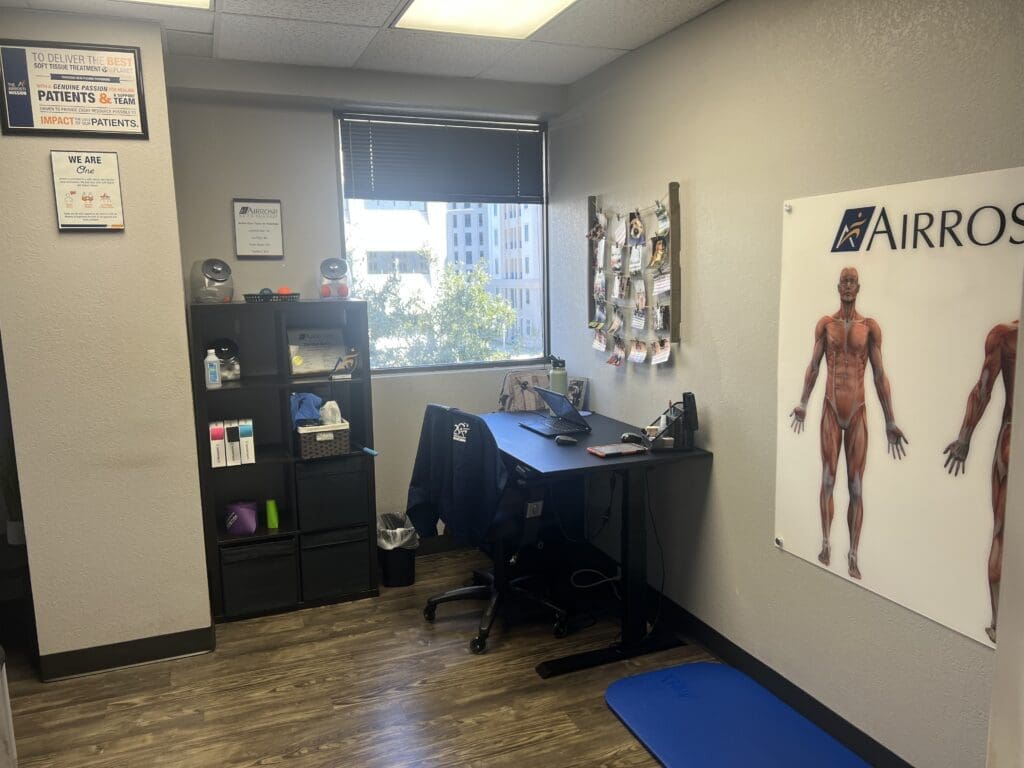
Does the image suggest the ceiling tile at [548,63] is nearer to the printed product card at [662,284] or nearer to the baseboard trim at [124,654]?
the printed product card at [662,284]

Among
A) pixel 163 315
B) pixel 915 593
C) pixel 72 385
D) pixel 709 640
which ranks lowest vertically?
pixel 709 640

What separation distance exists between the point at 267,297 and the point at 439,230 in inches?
42.1

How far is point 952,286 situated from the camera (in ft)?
6.17

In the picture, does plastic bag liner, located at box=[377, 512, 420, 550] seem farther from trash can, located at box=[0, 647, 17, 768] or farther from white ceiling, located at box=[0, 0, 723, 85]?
white ceiling, located at box=[0, 0, 723, 85]

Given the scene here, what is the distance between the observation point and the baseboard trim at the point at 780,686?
87.8 inches

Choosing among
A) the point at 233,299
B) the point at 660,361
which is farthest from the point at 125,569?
the point at 660,361

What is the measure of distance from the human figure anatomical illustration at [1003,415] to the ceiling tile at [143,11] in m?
2.74

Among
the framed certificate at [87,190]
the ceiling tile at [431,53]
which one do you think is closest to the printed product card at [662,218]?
the ceiling tile at [431,53]

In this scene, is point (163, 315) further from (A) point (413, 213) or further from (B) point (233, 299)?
(A) point (413, 213)

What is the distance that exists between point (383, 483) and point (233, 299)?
1232 millimetres

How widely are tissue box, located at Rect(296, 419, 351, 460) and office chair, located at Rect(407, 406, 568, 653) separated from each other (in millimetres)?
443

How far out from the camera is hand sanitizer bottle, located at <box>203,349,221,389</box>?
3209 millimetres

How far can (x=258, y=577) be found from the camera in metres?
3.33

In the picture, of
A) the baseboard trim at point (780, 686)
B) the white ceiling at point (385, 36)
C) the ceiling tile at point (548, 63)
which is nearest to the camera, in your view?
the baseboard trim at point (780, 686)
